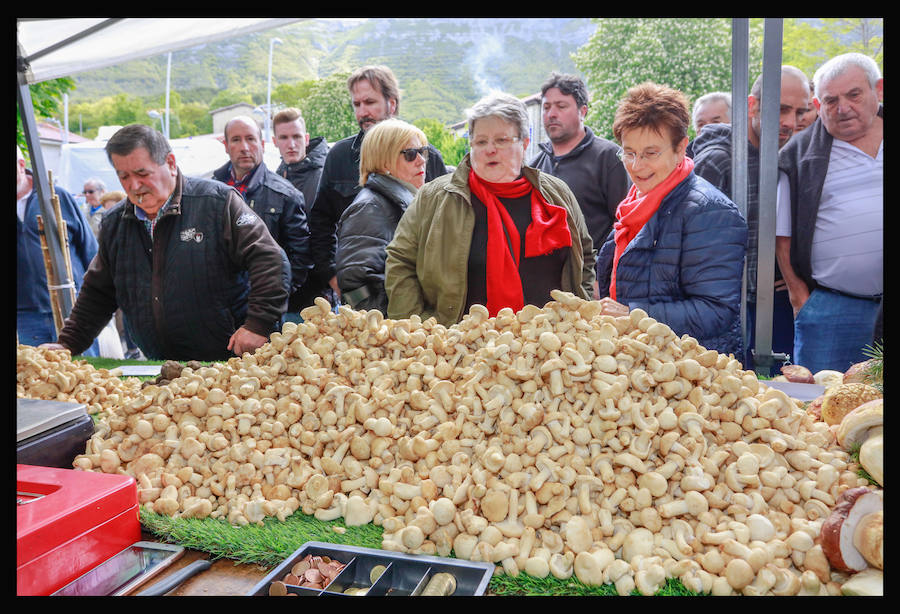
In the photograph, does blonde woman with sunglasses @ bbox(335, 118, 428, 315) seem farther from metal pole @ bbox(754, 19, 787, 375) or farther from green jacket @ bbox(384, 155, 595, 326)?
metal pole @ bbox(754, 19, 787, 375)

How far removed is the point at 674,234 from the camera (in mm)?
1894

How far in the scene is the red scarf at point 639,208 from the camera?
6.34 ft

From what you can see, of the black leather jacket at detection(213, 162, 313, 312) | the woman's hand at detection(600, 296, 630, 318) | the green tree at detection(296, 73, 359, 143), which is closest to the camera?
the woman's hand at detection(600, 296, 630, 318)

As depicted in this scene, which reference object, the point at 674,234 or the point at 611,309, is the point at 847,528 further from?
the point at 674,234

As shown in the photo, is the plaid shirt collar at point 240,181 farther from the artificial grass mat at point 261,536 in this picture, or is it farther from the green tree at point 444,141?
the artificial grass mat at point 261,536

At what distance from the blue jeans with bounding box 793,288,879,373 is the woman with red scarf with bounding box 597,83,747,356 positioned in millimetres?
740

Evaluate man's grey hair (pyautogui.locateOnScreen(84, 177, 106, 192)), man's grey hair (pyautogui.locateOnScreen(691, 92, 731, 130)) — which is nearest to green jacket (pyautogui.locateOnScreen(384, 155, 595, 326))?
man's grey hair (pyautogui.locateOnScreen(691, 92, 731, 130))

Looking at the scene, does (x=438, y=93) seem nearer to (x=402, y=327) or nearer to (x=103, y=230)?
(x=103, y=230)

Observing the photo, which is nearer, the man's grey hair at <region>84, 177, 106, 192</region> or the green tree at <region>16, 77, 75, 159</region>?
the green tree at <region>16, 77, 75, 159</region>

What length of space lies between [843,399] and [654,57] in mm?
7528

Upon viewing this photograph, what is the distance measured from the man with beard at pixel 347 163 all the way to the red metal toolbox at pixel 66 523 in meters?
1.85

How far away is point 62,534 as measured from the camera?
1.14 metres

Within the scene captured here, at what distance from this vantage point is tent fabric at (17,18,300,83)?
2.88m

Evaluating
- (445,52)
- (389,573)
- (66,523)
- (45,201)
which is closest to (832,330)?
(389,573)
